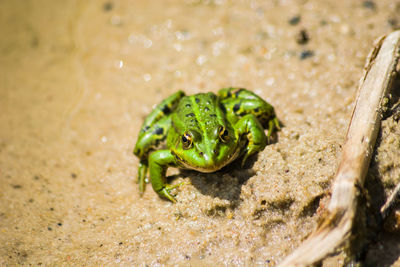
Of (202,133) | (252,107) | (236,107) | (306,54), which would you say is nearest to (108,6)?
(306,54)

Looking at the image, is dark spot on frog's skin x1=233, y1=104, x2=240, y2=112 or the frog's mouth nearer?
the frog's mouth

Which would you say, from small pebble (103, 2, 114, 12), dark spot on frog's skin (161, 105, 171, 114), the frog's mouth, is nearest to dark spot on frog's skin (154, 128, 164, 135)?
dark spot on frog's skin (161, 105, 171, 114)

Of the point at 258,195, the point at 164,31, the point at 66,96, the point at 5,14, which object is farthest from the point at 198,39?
the point at 5,14

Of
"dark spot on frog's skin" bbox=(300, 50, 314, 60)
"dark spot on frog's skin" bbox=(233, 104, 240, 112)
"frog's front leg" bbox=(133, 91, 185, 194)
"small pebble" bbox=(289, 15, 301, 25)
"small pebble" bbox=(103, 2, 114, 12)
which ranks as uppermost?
"small pebble" bbox=(289, 15, 301, 25)

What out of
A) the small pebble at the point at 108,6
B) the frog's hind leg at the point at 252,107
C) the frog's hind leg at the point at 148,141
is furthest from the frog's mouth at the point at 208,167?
the small pebble at the point at 108,6

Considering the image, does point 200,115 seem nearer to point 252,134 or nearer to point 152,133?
point 252,134

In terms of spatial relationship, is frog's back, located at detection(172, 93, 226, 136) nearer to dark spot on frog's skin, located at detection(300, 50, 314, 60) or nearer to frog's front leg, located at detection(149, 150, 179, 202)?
frog's front leg, located at detection(149, 150, 179, 202)

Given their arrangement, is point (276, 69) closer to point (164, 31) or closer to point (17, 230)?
point (164, 31)
